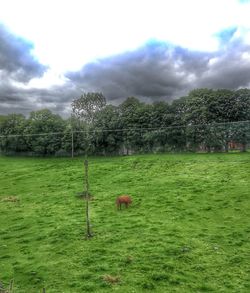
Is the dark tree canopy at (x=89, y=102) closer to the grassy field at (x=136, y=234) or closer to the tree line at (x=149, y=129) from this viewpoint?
the tree line at (x=149, y=129)

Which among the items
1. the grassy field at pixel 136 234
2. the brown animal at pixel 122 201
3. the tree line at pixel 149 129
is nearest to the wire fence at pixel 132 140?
the tree line at pixel 149 129

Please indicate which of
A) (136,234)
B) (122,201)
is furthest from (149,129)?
(136,234)

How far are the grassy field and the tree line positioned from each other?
37.7ft

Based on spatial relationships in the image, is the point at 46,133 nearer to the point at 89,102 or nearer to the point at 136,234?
the point at 89,102

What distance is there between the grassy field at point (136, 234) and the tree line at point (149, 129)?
11479 millimetres

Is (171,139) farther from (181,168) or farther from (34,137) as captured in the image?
(34,137)

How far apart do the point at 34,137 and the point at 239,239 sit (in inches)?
2010

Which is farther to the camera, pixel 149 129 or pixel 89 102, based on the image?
pixel 89 102

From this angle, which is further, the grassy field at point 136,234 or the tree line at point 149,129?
the tree line at point 149,129

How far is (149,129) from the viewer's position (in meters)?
52.3

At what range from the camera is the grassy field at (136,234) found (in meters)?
12.8

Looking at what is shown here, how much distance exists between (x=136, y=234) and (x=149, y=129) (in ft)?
117

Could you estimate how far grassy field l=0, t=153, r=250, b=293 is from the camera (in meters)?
12.8

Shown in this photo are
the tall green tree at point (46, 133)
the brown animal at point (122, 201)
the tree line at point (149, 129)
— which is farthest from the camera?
the tall green tree at point (46, 133)
